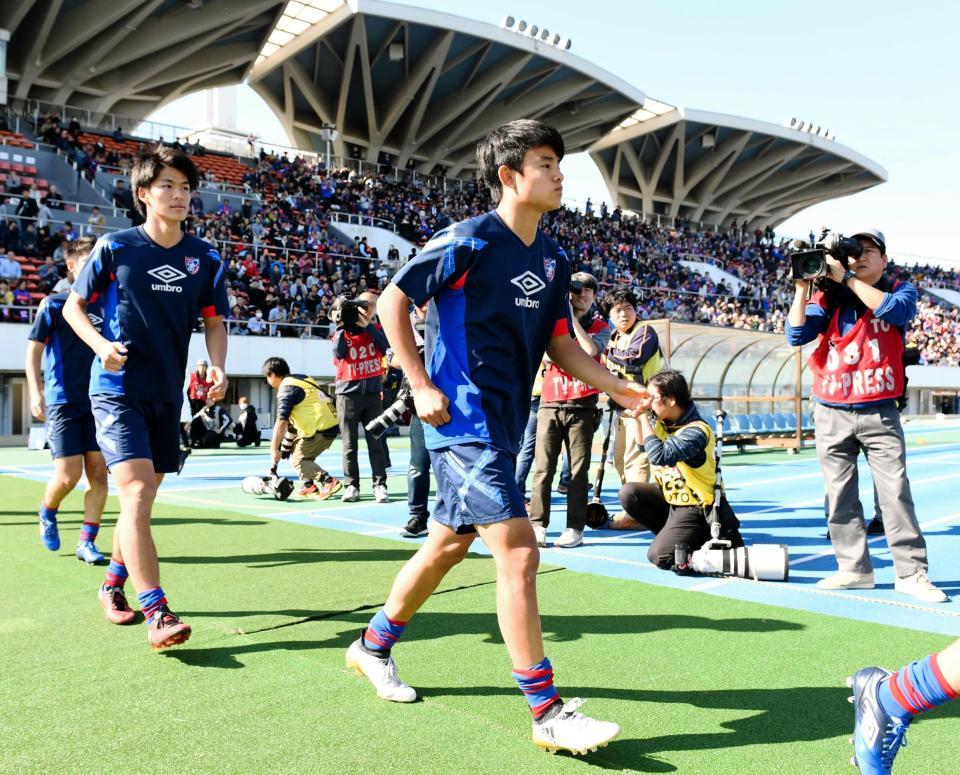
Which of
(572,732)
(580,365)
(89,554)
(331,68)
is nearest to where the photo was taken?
(572,732)

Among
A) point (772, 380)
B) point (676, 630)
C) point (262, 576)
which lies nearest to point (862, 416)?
point (676, 630)

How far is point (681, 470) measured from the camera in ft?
17.9

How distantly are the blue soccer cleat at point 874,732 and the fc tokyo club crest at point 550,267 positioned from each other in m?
1.58

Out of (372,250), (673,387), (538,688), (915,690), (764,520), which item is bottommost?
(764,520)

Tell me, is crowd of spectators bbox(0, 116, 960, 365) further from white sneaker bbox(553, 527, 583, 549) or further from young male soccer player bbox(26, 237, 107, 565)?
white sneaker bbox(553, 527, 583, 549)

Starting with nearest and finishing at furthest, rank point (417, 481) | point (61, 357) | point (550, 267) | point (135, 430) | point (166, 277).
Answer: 1. point (550, 267)
2. point (135, 430)
3. point (166, 277)
4. point (61, 357)
5. point (417, 481)

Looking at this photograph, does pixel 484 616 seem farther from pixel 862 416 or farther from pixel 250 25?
pixel 250 25

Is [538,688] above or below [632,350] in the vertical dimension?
below

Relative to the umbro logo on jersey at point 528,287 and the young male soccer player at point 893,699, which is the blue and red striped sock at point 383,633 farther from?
the young male soccer player at point 893,699

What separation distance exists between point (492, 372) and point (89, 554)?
3.83m

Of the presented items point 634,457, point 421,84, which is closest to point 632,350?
point 634,457

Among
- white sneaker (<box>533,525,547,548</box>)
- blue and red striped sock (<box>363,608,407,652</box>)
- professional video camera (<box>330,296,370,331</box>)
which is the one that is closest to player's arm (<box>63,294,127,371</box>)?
blue and red striped sock (<box>363,608,407,652</box>)

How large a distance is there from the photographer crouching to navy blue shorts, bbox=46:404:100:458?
2766 millimetres

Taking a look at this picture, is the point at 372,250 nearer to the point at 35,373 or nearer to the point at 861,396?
the point at 35,373
